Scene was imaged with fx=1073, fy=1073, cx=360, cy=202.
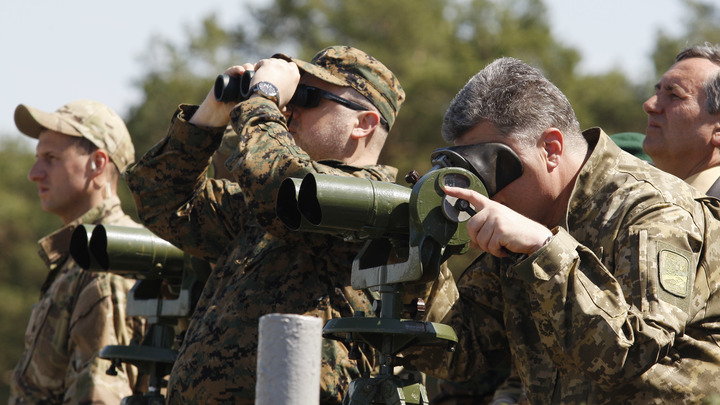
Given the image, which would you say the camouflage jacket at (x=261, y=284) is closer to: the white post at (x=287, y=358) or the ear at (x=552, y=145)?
the ear at (x=552, y=145)

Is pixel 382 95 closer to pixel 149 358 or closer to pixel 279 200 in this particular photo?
pixel 279 200

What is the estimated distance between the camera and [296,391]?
2.16m

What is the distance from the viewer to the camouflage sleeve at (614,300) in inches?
112

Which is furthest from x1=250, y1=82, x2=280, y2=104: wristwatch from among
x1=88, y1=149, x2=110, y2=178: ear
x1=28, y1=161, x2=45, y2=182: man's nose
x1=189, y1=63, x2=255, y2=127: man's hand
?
x1=28, y1=161, x2=45, y2=182: man's nose

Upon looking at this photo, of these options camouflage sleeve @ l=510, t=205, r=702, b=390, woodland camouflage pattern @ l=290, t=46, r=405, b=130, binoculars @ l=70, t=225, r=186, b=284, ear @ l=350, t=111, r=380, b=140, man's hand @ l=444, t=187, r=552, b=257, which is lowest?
camouflage sleeve @ l=510, t=205, r=702, b=390

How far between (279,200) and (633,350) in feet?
3.93

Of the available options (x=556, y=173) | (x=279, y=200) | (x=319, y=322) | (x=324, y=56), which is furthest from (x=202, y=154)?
(x=319, y=322)

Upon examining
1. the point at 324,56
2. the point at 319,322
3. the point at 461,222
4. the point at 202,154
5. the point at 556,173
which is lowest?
the point at 319,322

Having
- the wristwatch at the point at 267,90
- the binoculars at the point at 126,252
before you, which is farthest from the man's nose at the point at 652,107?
the binoculars at the point at 126,252

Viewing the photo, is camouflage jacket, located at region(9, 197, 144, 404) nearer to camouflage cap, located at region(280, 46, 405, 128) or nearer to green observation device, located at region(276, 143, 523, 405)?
camouflage cap, located at region(280, 46, 405, 128)

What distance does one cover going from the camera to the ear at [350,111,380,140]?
420 centimetres

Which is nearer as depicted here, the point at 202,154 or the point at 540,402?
the point at 540,402

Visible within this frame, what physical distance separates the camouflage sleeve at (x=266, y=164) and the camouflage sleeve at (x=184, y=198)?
0.54 meters

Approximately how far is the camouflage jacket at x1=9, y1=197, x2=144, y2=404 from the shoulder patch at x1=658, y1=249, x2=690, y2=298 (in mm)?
2926
